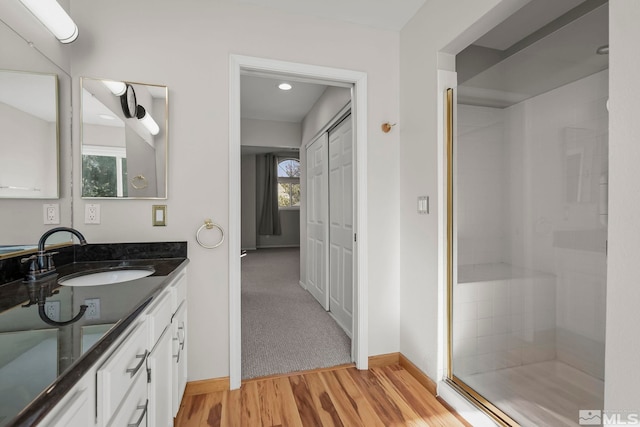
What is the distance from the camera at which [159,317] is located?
1.22m

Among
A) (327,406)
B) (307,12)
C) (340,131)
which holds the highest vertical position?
(307,12)

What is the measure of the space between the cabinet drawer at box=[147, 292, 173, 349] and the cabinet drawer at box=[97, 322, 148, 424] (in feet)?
0.17

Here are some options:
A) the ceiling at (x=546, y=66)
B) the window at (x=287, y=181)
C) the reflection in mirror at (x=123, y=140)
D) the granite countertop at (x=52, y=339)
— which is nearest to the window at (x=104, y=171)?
the reflection in mirror at (x=123, y=140)

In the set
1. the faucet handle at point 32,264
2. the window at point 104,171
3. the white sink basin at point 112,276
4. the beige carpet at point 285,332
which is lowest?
the beige carpet at point 285,332

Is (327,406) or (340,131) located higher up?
(340,131)

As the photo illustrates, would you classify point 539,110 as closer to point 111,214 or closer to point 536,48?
point 536,48

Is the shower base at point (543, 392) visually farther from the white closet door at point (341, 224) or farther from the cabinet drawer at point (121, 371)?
the cabinet drawer at point (121, 371)

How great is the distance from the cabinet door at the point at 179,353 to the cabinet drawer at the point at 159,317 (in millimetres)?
131

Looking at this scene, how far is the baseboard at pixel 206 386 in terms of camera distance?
73.3 inches

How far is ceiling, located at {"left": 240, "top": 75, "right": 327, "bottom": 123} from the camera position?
11.3 ft

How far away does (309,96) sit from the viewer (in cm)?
378

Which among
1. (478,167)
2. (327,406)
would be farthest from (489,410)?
(478,167)

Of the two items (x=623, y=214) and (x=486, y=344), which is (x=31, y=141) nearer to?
(x=623, y=214)

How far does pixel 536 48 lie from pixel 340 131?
5.67 ft
